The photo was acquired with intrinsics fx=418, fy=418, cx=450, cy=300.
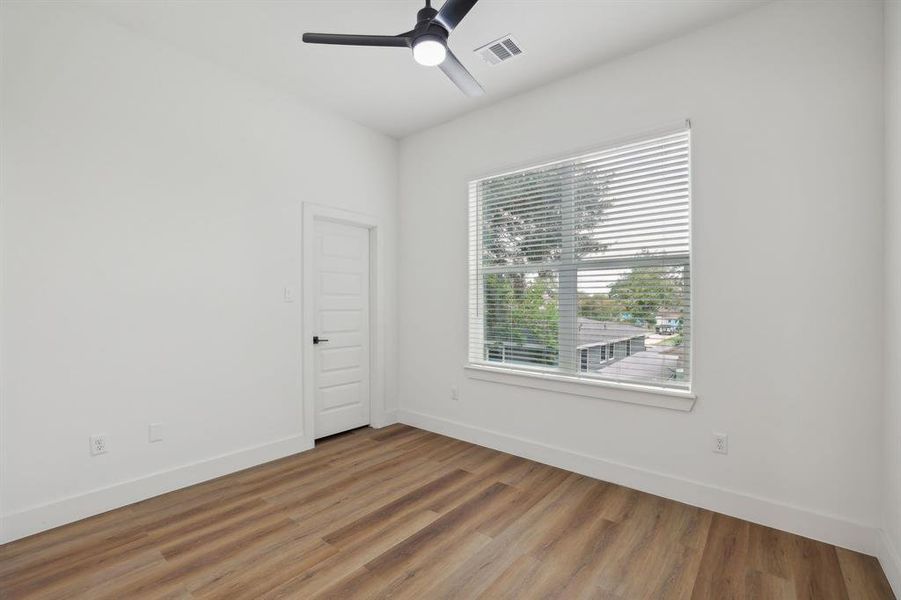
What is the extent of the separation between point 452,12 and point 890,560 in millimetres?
3286

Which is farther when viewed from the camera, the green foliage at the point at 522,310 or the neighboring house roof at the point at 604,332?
the green foliage at the point at 522,310

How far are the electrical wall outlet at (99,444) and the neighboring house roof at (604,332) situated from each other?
3.25 metres

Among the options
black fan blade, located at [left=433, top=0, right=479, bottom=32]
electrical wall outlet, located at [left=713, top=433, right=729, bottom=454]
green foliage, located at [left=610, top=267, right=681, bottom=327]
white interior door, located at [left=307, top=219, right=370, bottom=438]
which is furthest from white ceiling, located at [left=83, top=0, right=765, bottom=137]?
electrical wall outlet, located at [left=713, top=433, right=729, bottom=454]

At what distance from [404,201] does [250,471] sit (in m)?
2.89

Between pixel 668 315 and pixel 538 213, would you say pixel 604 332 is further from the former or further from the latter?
pixel 538 213

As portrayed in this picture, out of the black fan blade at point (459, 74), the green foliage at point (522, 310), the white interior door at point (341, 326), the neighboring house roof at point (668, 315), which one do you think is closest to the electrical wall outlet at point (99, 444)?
the white interior door at point (341, 326)

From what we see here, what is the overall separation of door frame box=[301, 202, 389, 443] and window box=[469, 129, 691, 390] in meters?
1.02

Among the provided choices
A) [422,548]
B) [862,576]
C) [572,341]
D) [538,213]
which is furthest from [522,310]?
[862,576]

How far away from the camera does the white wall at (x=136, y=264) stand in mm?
2326

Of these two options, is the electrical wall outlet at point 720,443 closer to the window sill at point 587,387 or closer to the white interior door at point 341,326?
the window sill at point 587,387

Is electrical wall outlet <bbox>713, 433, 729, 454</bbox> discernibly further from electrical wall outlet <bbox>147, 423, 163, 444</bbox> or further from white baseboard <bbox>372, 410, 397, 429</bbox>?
electrical wall outlet <bbox>147, 423, 163, 444</bbox>

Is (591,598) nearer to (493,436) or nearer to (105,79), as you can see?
(493,436)

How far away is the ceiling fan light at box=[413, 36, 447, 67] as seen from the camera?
6.75 feet

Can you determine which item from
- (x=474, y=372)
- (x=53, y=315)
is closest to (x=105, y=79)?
(x=53, y=315)
